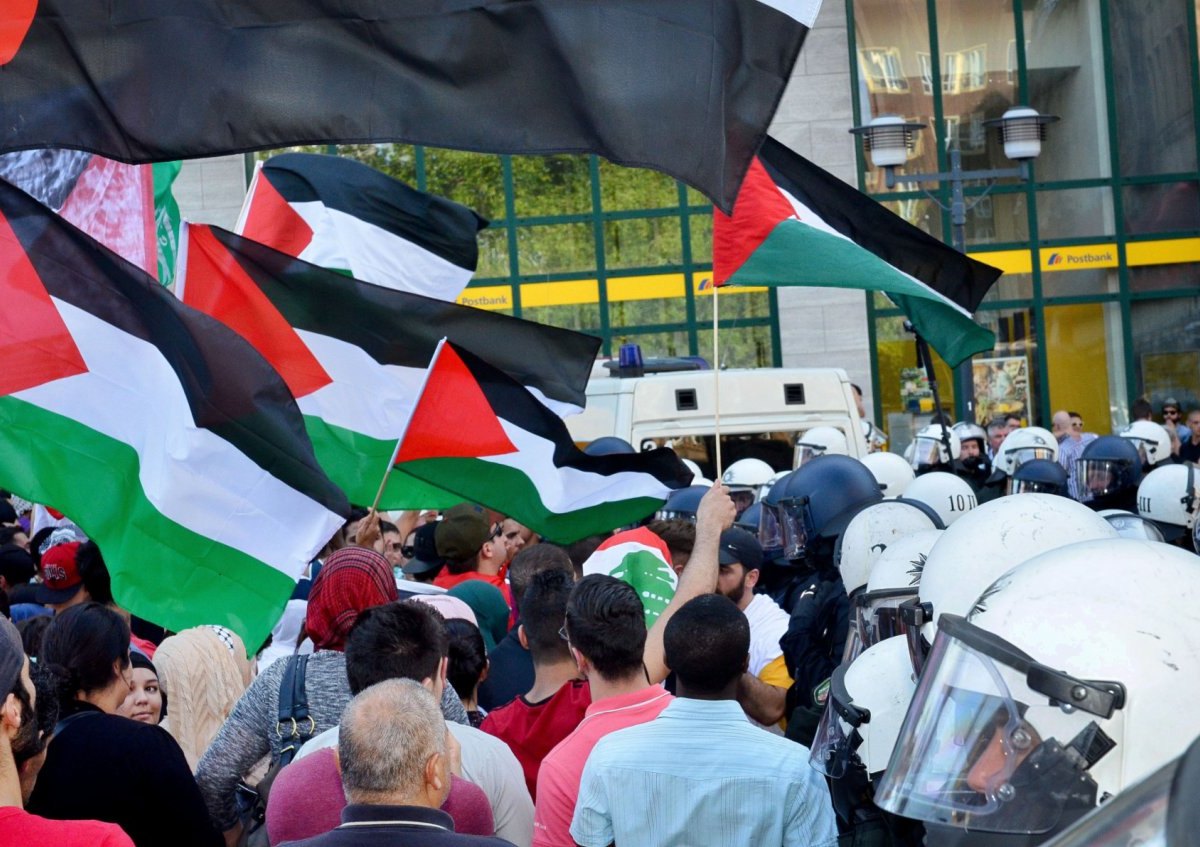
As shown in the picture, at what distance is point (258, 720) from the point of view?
14.5 feet

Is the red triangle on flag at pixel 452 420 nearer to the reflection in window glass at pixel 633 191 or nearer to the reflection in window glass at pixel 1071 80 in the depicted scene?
the reflection in window glass at pixel 633 191

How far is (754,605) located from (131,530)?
280cm

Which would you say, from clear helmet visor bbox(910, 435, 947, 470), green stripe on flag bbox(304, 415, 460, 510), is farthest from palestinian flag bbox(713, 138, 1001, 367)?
clear helmet visor bbox(910, 435, 947, 470)

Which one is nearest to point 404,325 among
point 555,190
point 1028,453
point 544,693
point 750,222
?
point 750,222

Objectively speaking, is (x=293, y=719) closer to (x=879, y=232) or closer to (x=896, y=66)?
(x=879, y=232)

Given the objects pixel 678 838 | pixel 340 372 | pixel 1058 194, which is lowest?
pixel 678 838

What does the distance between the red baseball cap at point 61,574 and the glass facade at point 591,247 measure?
58.4 ft

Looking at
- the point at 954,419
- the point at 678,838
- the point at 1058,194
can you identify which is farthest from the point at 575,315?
the point at 678,838

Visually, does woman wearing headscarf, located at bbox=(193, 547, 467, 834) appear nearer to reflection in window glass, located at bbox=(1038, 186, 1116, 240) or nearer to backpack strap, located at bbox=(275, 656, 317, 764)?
backpack strap, located at bbox=(275, 656, 317, 764)

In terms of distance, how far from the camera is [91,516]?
17.9ft

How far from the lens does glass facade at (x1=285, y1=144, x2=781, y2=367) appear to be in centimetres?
2420

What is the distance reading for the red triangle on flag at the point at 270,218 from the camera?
8.83 m

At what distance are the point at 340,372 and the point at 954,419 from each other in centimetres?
1834

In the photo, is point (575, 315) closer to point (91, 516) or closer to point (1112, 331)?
point (1112, 331)
